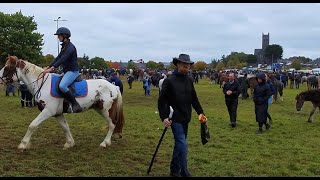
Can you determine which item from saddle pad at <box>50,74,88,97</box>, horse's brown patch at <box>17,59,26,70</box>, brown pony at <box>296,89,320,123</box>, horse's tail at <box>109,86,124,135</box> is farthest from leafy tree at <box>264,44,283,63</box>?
horse's brown patch at <box>17,59,26,70</box>

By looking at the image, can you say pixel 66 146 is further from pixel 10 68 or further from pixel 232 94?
pixel 232 94

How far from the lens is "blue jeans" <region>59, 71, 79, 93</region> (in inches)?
336

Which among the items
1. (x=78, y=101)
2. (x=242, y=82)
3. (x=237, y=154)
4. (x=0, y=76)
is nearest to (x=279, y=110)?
(x=242, y=82)

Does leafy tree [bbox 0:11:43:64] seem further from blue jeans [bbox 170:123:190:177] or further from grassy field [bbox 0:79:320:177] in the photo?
blue jeans [bbox 170:123:190:177]

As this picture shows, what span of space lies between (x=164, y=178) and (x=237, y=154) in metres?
2.75

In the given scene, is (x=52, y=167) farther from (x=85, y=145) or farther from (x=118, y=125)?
(x=118, y=125)

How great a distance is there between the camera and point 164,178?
664 centimetres

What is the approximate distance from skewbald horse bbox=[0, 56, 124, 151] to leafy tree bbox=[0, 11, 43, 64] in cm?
3773

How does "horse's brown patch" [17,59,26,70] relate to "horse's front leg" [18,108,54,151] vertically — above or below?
above

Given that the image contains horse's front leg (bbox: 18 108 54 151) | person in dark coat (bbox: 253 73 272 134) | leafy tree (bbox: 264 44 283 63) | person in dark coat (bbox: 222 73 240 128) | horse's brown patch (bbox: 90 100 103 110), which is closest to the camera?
horse's front leg (bbox: 18 108 54 151)

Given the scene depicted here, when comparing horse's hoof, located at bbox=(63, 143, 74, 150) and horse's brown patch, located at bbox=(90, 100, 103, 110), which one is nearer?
horse's hoof, located at bbox=(63, 143, 74, 150)

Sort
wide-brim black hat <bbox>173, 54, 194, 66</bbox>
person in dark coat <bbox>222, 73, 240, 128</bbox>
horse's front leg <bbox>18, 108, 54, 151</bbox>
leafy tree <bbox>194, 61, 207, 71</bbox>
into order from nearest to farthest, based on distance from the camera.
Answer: wide-brim black hat <bbox>173, 54, 194, 66</bbox> → horse's front leg <bbox>18, 108, 54, 151</bbox> → person in dark coat <bbox>222, 73, 240, 128</bbox> → leafy tree <bbox>194, 61, 207, 71</bbox>

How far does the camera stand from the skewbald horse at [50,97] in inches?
336

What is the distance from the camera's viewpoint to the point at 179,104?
6555mm
